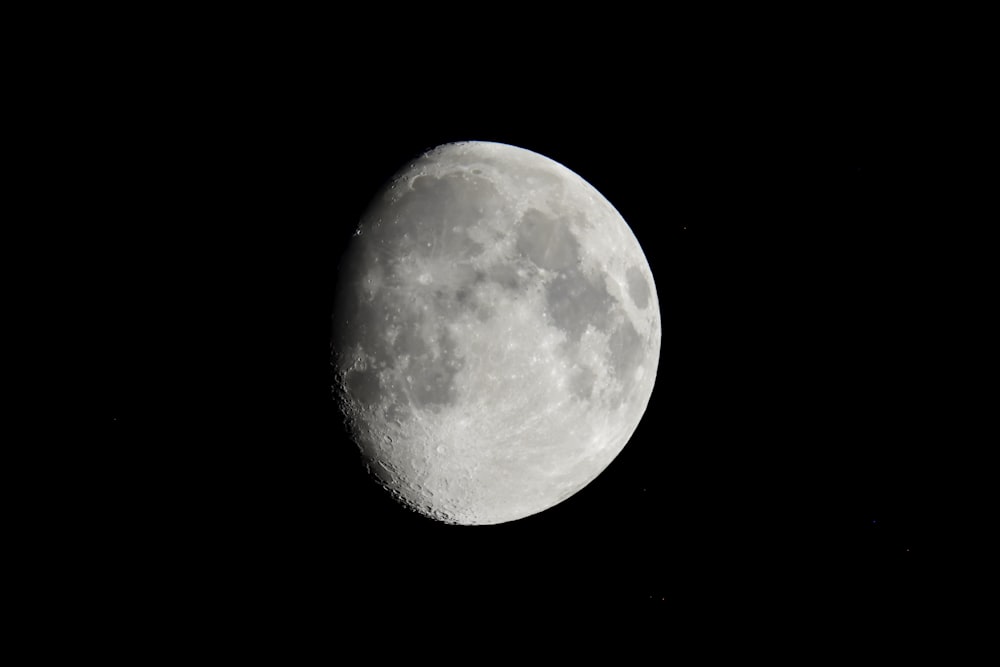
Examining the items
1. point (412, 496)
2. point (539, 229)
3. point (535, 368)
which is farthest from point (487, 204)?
point (412, 496)

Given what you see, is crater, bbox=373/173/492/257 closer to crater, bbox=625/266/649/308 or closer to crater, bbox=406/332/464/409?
crater, bbox=406/332/464/409

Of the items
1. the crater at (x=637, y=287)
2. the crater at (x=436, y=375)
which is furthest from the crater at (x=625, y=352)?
the crater at (x=436, y=375)

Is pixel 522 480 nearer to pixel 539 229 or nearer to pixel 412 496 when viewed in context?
pixel 412 496

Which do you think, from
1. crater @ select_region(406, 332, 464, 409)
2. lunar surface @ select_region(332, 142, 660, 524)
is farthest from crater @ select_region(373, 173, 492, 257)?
crater @ select_region(406, 332, 464, 409)

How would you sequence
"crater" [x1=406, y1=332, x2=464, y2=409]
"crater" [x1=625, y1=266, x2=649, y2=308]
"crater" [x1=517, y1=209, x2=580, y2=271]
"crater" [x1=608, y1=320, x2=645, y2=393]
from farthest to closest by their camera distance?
"crater" [x1=625, y1=266, x2=649, y2=308] < "crater" [x1=608, y1=320, x2=645, y2=393] < "crater" [x1=517, y1=209, x2=580, y2=271] < "crater" [x1=406, y1=332, x2=464, y2=409]

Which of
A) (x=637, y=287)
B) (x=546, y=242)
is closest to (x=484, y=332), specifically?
(x=546, y=242)

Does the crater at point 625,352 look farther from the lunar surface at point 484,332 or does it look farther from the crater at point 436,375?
the crater at point 436,375
